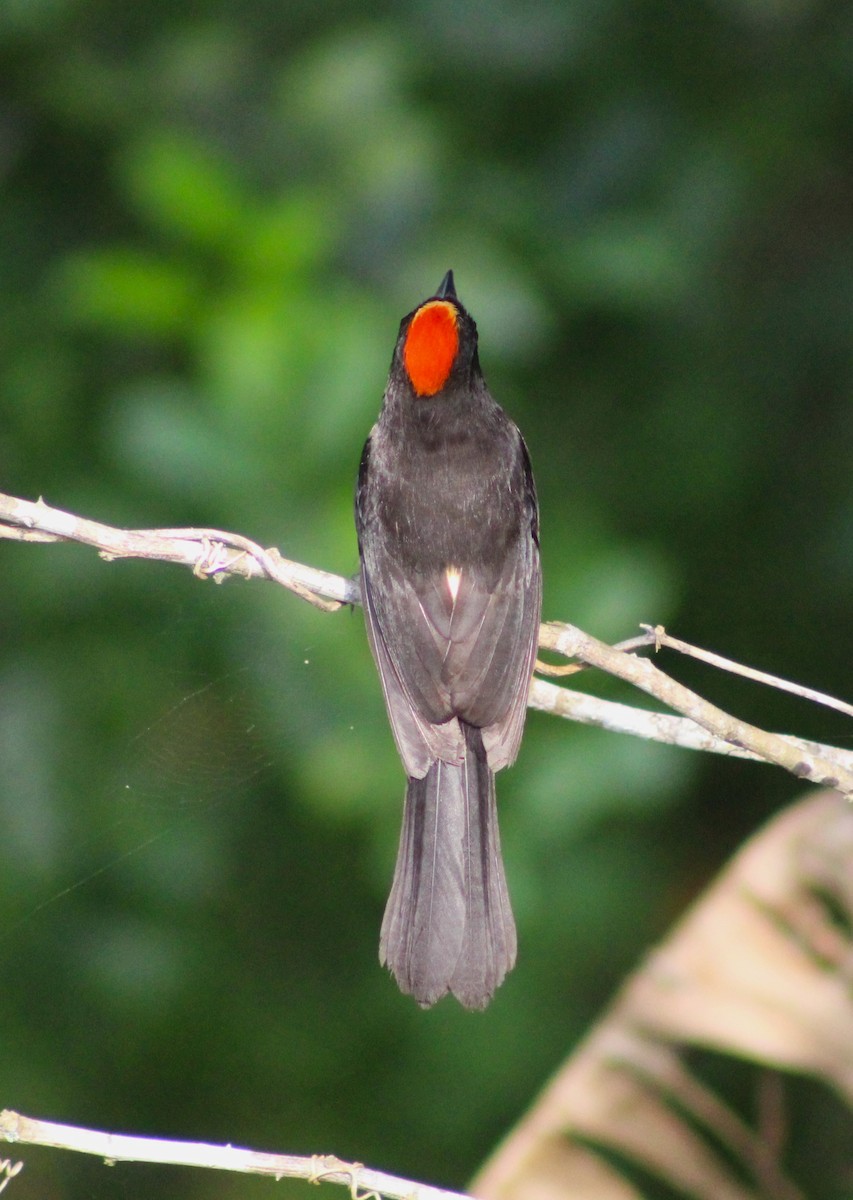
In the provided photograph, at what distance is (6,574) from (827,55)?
3.11 m

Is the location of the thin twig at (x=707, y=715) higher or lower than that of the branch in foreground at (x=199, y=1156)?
higher

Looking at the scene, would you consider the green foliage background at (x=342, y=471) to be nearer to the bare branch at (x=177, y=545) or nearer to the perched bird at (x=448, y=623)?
the perched bird at (x=448, y=623)

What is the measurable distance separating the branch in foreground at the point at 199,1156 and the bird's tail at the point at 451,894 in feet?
2.40

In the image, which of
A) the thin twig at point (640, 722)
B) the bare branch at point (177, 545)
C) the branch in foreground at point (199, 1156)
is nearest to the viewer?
the branch in foreground at point (199, 1156)

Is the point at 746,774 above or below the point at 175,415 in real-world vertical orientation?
above

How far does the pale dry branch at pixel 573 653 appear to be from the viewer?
2230mm

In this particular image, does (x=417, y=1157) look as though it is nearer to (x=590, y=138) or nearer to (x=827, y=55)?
(x=590, y=138)

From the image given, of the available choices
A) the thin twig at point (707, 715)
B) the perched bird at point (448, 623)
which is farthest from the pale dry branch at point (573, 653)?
the perched bird at point (448, 623)

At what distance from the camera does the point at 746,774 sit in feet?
16.4

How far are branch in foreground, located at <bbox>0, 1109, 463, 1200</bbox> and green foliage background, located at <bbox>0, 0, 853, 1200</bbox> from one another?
4.83 ft

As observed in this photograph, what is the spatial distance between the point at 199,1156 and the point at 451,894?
996 millimetres

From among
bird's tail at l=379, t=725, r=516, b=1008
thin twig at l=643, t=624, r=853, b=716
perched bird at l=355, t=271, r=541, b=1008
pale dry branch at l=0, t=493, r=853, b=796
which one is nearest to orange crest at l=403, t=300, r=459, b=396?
perched bird at l=355, t=271, r=541, b=1008

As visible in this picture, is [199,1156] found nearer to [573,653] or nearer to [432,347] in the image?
[573,653]

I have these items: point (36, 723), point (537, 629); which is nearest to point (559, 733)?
point (537, 629)
